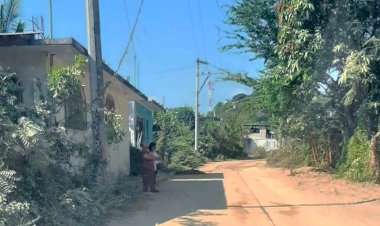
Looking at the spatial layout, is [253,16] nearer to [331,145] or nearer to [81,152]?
[331,145]

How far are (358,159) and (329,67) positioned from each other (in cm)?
351

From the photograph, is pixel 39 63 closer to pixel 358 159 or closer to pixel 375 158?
pixel 375 158

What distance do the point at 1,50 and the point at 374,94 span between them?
407 inches

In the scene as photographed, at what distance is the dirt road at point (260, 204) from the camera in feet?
35.0

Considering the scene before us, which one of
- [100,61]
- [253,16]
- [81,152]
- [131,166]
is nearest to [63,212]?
[81,152]

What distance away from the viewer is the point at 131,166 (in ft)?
75.4

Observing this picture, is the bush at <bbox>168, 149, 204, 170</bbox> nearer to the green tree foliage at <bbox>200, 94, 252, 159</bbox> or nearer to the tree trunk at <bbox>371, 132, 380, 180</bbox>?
the green tree foliage at <bbox>200, 94, 252, 159</bbox>

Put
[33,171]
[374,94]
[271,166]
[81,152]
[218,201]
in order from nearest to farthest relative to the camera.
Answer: [33,171] < [81,152] < [218,201] < [374,94] < [271,166]

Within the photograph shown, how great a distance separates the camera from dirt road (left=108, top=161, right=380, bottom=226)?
10664mm

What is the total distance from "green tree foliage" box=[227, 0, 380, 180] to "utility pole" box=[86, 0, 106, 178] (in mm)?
6224

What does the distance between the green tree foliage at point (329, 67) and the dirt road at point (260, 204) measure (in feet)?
7.87

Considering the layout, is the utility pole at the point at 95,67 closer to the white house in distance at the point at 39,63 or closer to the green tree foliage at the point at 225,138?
the white house in distance at the point at 39,63

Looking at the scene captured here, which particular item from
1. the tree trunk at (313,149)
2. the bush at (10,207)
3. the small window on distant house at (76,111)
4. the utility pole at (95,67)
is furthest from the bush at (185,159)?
the bush at (10,207)

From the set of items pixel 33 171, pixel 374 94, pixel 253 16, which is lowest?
pixel 33 171
